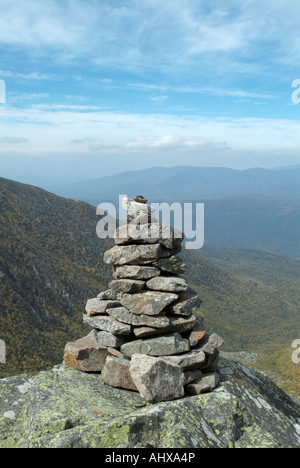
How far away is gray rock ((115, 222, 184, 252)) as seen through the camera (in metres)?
18.2

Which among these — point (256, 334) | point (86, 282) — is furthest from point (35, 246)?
point (256, 334)

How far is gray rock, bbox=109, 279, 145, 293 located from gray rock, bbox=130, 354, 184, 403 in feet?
13.4

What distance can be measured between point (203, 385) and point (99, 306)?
657 centimetres

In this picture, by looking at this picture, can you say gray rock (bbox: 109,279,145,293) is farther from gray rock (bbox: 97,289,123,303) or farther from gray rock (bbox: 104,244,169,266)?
gray rock (bbox: 104,244,169,266)

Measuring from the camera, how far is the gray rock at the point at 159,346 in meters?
16.1

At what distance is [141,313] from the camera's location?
55.5ft

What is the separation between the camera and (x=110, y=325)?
17.7 meters

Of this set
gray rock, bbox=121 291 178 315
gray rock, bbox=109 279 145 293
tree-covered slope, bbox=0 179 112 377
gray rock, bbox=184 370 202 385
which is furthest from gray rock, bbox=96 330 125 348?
tree-covered slope, bbox=0 179 112 377

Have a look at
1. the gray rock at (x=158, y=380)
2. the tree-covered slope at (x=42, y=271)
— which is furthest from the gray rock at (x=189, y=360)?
the tree-covered slope at (x=42, y=271)

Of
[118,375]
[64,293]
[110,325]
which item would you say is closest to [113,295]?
[110,325]

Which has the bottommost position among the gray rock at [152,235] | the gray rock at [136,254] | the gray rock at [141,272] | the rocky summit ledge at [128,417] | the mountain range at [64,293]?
the mountain range at [64,293]

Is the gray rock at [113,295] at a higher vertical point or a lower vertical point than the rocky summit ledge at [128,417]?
higher

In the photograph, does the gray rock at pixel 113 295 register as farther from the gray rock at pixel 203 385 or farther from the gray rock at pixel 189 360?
the gray rock at pixel 203 385

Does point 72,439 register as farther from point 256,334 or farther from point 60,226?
point 60,226
